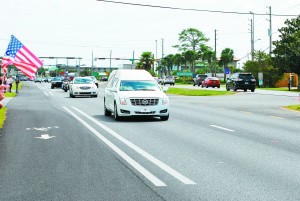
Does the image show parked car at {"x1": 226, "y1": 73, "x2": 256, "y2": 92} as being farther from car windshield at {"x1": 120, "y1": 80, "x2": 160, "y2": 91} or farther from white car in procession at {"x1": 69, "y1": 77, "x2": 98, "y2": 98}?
car windshield at {"x1": 120, "y1": 80, "x2": 160, "y2": 91}

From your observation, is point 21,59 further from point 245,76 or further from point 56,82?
point 56,82

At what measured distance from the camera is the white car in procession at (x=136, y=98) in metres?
17.2

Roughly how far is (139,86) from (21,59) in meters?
7.10

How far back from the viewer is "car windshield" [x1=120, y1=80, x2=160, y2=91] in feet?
60.2

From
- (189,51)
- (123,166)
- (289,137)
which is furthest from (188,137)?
(189,51)

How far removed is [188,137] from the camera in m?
12.6

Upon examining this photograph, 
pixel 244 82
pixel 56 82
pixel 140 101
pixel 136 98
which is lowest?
pixel 140 101

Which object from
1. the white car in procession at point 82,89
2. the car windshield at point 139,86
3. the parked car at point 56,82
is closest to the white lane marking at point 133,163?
the car windshield at point 139,86

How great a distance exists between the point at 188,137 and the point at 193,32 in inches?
4688

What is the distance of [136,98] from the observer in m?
17.2

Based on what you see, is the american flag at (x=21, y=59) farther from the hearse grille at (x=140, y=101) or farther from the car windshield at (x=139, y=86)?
the hearse grille at (x=140, y=101)

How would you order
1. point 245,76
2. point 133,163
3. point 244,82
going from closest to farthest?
1. point 133,163
2. point 244,82
3. point 245,76

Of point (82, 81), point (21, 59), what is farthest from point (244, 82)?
point (21, 59)

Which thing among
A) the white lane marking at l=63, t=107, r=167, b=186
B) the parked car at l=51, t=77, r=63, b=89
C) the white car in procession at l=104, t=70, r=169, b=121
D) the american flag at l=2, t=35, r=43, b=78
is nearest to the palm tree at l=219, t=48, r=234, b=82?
the parked car at l=51, t=77, r=63, b=89
